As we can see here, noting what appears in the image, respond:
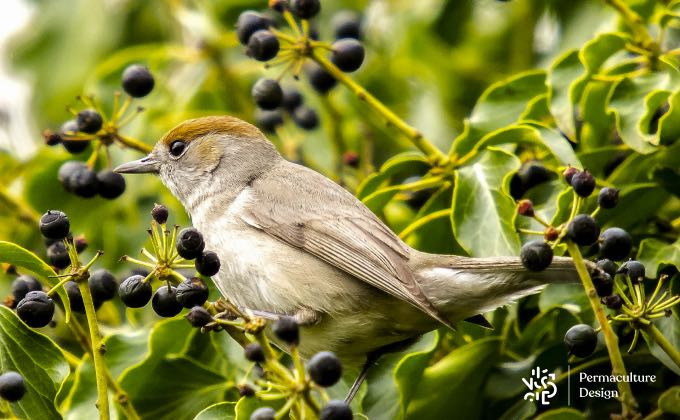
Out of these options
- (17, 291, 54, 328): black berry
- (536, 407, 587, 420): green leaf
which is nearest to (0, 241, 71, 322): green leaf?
(17, 291, 54, 328): black berry

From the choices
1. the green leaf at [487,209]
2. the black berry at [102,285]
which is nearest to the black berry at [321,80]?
the green leaf at [487,209]

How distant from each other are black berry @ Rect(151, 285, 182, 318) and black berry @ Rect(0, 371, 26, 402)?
0.52 m

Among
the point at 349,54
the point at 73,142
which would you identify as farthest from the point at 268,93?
the point at 73,142

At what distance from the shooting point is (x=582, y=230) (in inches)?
118

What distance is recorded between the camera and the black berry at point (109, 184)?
4.34 m

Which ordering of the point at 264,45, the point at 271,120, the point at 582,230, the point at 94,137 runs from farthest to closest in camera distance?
1. the point at 271,120
2. the point at 94,137
3. the point at 264,45
4. the point at 582,230

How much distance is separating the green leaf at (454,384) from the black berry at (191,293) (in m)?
1.09

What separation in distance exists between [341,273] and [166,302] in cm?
103

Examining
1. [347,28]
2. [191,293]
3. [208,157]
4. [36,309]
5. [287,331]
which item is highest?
[347,28]

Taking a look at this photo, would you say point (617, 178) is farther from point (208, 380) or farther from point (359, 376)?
point (208, 380)

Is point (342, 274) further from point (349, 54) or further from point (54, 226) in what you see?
point (54, 226)

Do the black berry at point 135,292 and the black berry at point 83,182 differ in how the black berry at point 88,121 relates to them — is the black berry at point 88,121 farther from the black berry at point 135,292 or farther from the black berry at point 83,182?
the black berry at point 135,292

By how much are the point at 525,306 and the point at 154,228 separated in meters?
1.79

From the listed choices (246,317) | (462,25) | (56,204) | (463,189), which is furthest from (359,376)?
(462,25)
